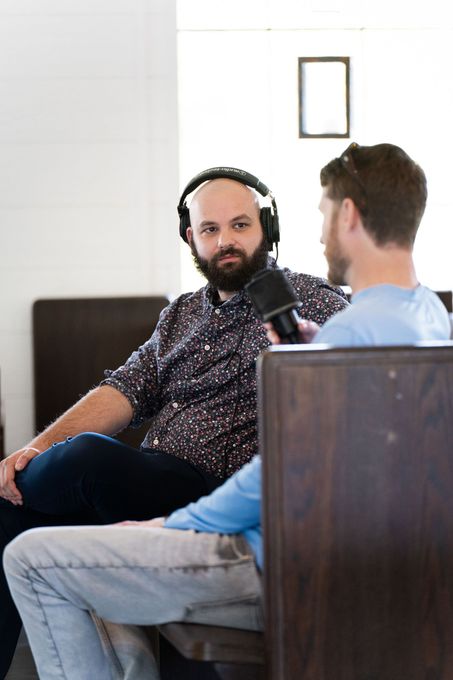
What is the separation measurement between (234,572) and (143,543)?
5.6 inches

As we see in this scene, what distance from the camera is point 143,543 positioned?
153cm

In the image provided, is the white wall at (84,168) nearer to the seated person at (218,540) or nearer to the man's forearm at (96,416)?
the man's forearm at (96,416)

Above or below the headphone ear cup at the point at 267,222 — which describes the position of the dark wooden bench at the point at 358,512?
below

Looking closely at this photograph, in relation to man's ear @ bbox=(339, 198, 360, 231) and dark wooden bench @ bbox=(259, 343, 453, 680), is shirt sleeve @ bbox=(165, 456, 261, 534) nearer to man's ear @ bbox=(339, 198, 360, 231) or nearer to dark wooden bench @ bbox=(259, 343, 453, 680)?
dark wooden bench @ bbox=(259, 343, 453, 680)

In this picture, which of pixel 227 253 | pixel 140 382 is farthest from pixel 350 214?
pixel 140 382

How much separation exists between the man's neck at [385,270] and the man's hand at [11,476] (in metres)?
0.96

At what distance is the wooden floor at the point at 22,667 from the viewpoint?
92.0 inches

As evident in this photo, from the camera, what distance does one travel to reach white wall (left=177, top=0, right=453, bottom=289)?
347 centimetres

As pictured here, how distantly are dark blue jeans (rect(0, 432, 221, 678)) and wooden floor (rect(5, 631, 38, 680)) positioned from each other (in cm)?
24

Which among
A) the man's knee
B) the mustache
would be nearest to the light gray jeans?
the man's knee

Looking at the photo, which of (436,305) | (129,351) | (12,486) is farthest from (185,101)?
(436,305)

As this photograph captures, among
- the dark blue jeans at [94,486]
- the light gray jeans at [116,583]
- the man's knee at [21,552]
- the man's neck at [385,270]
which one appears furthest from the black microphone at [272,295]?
the dark blue jeans at [94,486]

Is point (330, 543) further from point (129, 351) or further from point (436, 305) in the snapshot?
point (129, 351)

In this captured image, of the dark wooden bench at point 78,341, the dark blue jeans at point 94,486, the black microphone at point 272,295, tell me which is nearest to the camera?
the black microphone at point 272,295
